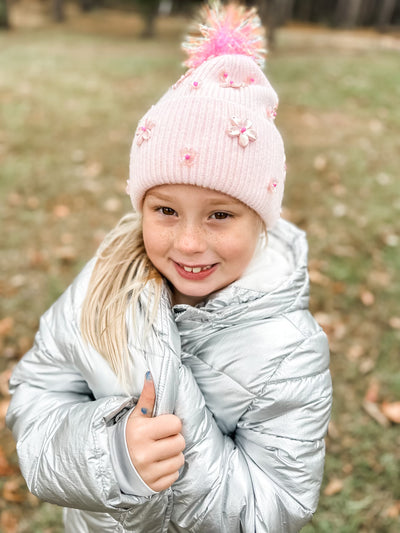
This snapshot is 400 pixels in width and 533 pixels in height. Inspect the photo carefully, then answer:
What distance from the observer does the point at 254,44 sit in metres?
1.65

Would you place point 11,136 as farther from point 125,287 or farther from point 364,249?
point 125,287

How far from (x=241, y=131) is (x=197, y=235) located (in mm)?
333

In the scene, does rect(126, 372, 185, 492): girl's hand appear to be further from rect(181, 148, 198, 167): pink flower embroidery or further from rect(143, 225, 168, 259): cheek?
rect(181, 148, 198, 167): pink flower embroidery

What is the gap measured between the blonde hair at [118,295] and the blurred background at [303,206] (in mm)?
1430

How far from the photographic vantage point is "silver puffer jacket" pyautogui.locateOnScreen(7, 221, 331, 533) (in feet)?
4.45

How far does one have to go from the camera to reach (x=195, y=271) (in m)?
→ 1.45

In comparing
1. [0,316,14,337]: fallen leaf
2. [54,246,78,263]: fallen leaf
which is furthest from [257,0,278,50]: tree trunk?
[0,316,14,337]: fallen leaf

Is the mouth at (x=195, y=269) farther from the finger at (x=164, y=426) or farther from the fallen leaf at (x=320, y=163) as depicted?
the fallen leaf at (x=320, y=163)

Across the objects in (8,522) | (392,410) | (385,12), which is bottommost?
(8,522)

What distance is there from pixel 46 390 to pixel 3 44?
1299 centimetres

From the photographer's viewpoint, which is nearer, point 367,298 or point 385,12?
point 367,298

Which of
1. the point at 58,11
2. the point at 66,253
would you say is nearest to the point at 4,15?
the point at 58,11

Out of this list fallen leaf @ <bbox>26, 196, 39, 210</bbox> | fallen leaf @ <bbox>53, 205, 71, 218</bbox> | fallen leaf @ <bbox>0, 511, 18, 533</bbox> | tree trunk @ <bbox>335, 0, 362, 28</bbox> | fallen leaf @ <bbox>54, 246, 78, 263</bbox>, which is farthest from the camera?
tree trunk @ <bbox>335, 0, 362, 28</bbox>

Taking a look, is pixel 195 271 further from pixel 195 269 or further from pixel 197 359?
pixel 197 359
